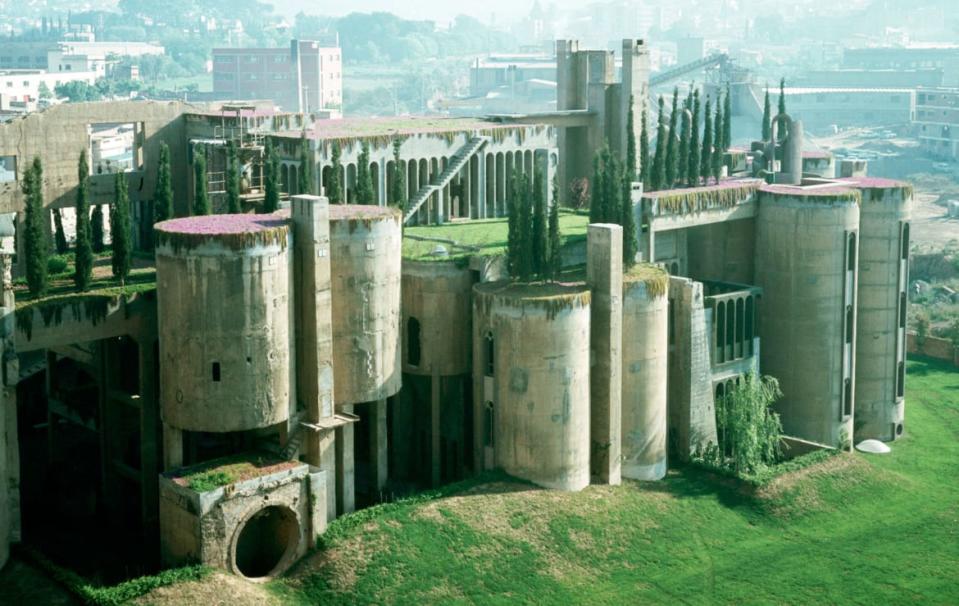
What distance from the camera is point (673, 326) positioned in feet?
210

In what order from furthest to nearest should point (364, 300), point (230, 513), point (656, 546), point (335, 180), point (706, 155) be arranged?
point (706, 155), point (335, 180), point (656, 546), point (364, 300), point (230, 513)

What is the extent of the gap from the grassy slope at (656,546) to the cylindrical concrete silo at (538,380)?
53.6 inches

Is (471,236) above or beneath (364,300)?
above

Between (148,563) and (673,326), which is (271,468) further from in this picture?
(673,326)

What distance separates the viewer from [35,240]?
171 feet

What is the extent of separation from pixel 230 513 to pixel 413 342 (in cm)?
1366

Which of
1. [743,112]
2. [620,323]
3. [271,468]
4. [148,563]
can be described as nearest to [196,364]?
[271,468]

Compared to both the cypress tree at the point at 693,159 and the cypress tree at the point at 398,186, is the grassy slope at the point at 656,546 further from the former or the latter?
the cypress tree at the point at 693,159

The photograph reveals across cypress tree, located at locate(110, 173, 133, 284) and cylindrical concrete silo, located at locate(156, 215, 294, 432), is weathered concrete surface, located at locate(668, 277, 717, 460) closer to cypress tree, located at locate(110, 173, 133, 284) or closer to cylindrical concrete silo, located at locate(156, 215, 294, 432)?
cylindrical concrete silo, located at locate(156, 215, 294, 432)

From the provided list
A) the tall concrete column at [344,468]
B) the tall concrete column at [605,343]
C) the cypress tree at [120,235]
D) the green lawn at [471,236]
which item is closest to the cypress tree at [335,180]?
the green lawn at [471,236]

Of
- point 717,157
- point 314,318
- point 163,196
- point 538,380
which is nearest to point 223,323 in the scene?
point 314,318

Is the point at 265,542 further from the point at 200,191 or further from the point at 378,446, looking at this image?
the point at 200,191

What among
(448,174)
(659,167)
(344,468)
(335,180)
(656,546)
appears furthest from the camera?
(659,167)

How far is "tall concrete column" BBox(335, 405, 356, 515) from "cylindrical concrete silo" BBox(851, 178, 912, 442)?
30.7 m
